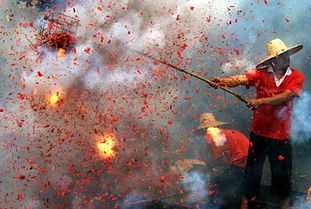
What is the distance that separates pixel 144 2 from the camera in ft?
42.9

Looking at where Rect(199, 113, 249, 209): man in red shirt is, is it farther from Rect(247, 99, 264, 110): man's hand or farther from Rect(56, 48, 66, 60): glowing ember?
Rect(56, 48, 66, 60): glowing ember

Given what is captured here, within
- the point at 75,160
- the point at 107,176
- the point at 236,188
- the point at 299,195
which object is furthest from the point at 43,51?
the point at 299,195

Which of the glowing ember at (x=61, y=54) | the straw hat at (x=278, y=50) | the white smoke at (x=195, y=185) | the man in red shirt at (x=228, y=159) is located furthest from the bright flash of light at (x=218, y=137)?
the glowing ember at (x=61, y=54)

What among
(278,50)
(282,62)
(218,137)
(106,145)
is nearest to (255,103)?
(282,62)

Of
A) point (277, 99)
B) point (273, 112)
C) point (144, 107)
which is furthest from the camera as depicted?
point (144, 107)

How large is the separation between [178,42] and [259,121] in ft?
19.9

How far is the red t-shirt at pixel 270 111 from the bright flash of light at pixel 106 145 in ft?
16.6

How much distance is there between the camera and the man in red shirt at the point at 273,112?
6.52 metres

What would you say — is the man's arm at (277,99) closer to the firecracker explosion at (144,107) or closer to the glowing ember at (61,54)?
the firecracker explosion at (144,107)

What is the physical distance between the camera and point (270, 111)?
6.71m

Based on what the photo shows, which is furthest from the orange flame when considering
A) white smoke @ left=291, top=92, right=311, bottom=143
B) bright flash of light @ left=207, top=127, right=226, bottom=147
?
A: white smoke @ left=291, top=92, right=311, bottom=143

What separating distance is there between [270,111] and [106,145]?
551cm

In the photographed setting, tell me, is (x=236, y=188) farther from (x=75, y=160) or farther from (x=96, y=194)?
(x=75, y=160)

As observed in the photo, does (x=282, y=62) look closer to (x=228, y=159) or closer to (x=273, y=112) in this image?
(x=273, y=112)
